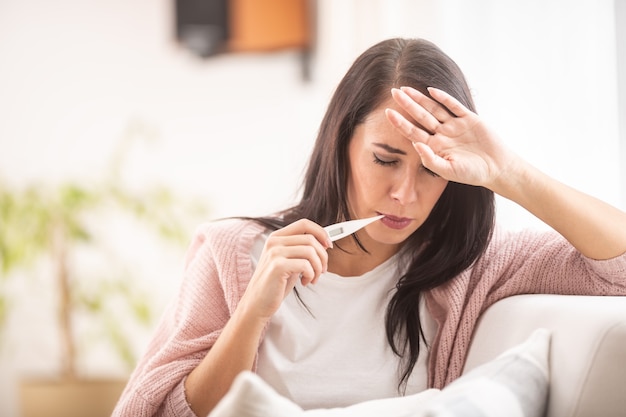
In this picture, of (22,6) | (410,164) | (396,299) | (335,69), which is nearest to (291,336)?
(396,299)

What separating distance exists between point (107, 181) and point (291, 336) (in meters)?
1.61

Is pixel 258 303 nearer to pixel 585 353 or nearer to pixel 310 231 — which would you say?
pixel 310 231

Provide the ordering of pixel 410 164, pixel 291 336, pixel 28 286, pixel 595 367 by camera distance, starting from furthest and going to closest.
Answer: pixel 28 286, pixel 291 336, pixel 410 164, pixel 595 367

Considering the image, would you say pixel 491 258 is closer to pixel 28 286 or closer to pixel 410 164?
pixel 410 164

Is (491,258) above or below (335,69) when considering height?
below

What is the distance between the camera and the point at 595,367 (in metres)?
0.98

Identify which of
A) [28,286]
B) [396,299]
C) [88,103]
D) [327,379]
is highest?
[88,103]

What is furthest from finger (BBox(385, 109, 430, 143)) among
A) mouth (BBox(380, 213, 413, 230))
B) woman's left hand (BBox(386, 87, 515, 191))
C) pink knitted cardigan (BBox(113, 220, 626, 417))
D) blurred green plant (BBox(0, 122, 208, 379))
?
blurred green plant (BBox(0, 122, 208, 379))

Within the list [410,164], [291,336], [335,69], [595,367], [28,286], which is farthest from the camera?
[28,286]

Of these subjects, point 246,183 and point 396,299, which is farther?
point 246,183

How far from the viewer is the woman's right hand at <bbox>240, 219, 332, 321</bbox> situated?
3.70 feet

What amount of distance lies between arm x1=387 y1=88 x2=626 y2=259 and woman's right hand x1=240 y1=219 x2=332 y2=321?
0.74 feet

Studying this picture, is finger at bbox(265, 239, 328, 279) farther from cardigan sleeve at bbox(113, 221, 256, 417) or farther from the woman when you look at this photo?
cardigan sleeve at bbox(113, 221, 256, 417)

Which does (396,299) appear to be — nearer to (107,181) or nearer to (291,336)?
(291,336)
